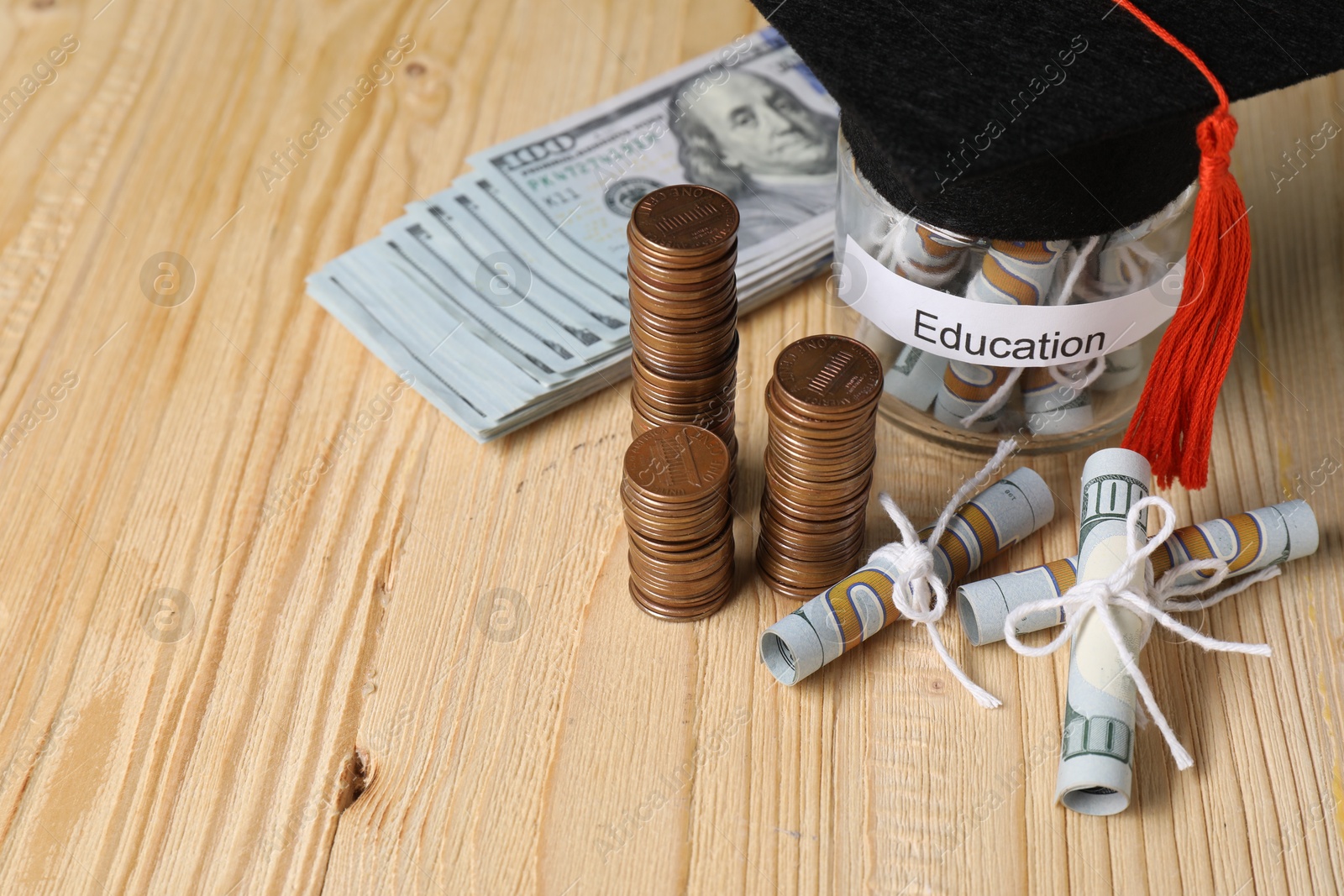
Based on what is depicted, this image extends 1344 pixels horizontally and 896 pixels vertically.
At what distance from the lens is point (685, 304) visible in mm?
753

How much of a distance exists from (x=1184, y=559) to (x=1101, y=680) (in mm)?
118

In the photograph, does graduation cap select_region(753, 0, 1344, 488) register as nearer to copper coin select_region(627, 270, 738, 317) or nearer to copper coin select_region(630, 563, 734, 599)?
copper coin select_region(627, 270, 738, 317)

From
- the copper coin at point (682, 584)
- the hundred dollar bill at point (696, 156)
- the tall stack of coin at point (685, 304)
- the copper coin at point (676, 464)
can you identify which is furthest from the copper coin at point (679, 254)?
the hundred dollar bill at point (696, 156)

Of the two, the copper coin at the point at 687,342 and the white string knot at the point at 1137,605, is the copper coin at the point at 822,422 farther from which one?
the white string knot at the point at 1137,605

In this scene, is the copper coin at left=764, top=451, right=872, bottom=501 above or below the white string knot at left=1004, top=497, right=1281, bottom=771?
above

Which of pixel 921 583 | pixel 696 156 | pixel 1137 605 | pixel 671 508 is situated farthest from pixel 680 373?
pixel 696 156

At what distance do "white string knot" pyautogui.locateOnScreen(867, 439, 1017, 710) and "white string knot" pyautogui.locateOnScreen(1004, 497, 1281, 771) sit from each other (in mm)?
41

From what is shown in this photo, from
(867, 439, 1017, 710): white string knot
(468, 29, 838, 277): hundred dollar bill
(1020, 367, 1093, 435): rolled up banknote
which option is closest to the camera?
(867, 439, 1017, 710): white string knot

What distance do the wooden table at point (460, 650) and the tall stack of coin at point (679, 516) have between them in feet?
0.12

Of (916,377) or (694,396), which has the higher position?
(694,396)

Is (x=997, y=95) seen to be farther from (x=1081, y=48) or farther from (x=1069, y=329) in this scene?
(x=1069, y=329)

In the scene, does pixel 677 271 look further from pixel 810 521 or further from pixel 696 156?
pixel 696 156

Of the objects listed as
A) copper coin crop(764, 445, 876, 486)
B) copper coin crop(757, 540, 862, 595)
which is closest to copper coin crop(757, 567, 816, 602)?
copper coin crop(757, 540, 862, 595)

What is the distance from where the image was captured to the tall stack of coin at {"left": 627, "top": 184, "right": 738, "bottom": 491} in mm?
737
